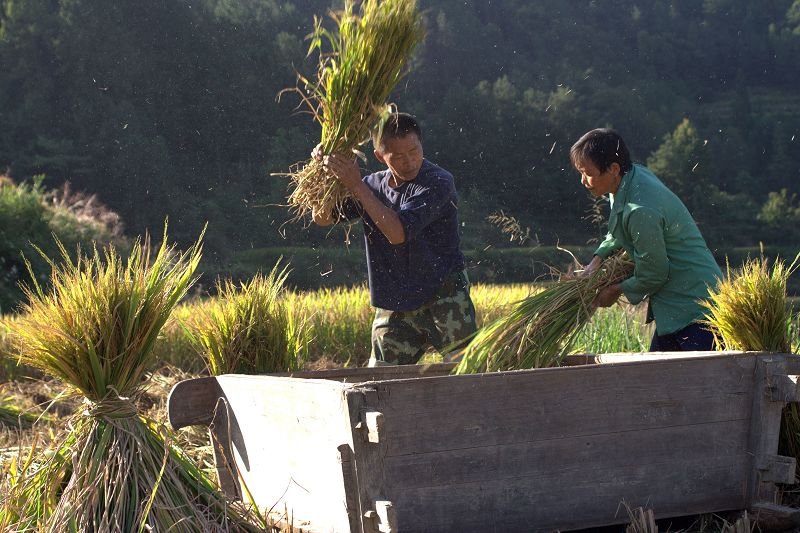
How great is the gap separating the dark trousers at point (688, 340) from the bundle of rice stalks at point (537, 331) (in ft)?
1.30

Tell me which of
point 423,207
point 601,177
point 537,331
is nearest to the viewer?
point 537,331

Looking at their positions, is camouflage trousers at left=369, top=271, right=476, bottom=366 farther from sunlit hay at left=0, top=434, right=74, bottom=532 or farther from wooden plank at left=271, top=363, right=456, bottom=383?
sunlit hay at left=0, top=434, right=74, bottom=532

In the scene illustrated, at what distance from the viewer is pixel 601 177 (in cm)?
392

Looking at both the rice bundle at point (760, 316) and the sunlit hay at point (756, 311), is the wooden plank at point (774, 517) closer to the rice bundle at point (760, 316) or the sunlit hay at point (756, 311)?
the rice bundle at point (760, 316)

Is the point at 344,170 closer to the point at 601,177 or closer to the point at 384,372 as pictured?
the point at 384,372

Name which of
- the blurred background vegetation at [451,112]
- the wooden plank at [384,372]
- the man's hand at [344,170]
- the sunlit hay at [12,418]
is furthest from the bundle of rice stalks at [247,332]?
the blurred background vegetation at [451,112]

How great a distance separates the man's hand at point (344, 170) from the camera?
3.83 m

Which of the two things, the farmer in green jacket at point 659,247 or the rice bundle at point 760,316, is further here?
the farmer in green jacket at point 659,247

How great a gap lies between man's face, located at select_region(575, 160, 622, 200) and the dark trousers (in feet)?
2.11

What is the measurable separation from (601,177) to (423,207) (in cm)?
75

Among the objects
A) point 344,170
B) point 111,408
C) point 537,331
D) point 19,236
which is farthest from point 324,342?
point 19,236

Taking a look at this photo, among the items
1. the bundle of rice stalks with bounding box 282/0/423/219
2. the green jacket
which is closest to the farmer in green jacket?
the green jacket

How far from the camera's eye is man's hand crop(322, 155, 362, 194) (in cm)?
383

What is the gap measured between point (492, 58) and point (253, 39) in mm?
15371
